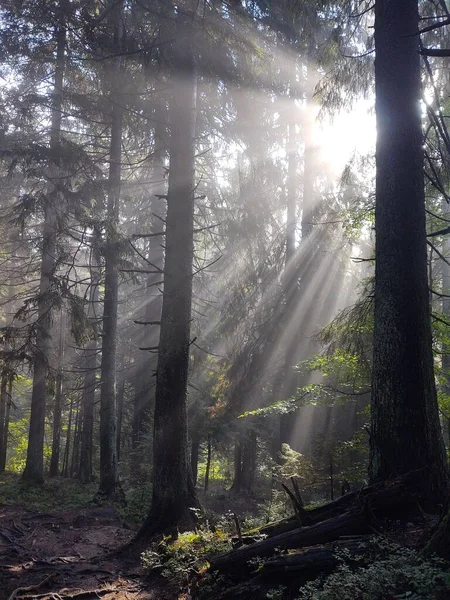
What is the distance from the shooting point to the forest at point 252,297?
17.3 ft

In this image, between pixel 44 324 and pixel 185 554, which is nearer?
pixel 185 554

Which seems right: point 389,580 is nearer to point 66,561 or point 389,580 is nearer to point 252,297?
point 66,561

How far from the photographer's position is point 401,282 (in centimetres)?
568

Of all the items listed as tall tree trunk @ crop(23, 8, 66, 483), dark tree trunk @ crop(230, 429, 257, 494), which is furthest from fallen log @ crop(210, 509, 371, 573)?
dark tree trunk @ crop(230, 429, 257, 494)

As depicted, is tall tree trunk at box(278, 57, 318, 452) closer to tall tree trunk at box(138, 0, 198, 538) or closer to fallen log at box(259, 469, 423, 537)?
tall tree trunk at box(138, 0, 198, 538)

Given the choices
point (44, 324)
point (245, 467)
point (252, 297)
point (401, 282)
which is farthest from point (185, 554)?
point (245, 467)

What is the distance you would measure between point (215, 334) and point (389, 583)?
45.7ft

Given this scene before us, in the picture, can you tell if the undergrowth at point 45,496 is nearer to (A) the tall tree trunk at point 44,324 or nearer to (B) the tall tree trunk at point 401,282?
(A) the tall tree trunk at point 44,324

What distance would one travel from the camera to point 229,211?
15.2m

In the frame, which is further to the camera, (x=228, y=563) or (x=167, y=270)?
(x=167, y=270)

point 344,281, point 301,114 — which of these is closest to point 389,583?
point 344,281

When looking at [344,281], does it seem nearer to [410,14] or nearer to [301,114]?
[301,114]

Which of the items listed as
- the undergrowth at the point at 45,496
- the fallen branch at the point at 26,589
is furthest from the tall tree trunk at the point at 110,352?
the fallen branch at the point at 26,589

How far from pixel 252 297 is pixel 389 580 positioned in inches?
521
